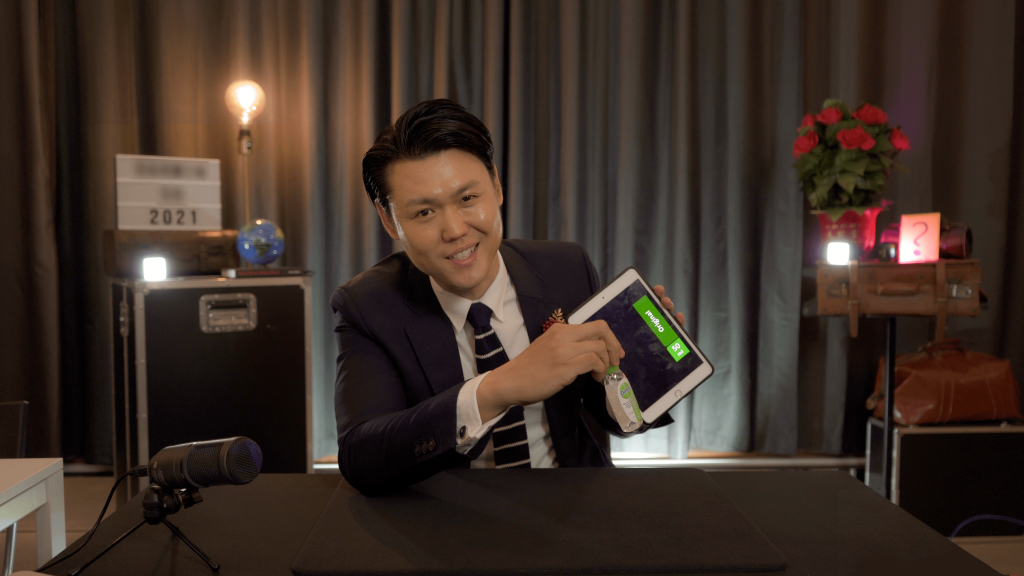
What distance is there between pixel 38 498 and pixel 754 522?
1076mm

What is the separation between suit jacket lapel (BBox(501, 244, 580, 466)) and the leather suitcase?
1.42 m

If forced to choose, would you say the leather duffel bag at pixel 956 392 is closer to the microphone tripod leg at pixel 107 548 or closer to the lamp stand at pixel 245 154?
the microphone tripod leg at pixel 107 548

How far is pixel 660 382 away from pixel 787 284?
206cm

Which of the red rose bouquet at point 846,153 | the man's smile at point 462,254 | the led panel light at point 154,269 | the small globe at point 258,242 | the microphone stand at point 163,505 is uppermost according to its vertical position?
the red rose bouquet at point 846,153

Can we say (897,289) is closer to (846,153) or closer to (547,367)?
(846,153)

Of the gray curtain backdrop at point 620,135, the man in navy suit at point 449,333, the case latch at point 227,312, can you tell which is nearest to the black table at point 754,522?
the man in navy suit at point 449,333

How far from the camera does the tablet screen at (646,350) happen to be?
105 centimetres

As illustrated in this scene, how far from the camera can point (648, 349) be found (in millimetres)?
1053

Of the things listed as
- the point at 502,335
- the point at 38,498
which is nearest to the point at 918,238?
the point at 502,335

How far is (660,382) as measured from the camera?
1.05 metres

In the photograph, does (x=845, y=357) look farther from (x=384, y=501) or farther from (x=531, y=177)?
(x=384, y=501)

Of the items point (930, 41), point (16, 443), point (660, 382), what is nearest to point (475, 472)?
point (660, 382)

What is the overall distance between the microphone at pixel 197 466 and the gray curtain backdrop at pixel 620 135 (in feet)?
7.05

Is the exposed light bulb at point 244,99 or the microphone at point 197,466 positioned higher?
the exposed light bulb at point 244,99
